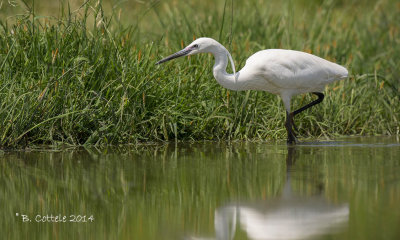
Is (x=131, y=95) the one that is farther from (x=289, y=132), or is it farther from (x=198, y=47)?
(x=289, y=132)

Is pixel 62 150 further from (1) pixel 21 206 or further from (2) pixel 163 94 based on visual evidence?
(1) pixel 21 206

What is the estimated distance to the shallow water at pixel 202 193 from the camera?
4293 mm

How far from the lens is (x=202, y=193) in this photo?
17.5ft

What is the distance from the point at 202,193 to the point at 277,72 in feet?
10.6

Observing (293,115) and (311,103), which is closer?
(293,115)

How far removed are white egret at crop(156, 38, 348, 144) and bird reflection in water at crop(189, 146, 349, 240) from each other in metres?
3.18

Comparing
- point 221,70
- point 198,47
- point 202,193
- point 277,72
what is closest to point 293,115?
point 277,72

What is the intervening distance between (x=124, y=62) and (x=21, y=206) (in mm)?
3719

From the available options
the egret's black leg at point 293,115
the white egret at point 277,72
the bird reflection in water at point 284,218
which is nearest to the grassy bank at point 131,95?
the egret's black leg at point 293,115

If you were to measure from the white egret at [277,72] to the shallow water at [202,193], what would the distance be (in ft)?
3.00

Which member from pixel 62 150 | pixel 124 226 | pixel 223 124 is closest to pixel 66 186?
pixel 124 226

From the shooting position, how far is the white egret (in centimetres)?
820

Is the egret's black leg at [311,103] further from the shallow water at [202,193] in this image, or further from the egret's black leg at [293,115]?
the shallow water at [202,193]

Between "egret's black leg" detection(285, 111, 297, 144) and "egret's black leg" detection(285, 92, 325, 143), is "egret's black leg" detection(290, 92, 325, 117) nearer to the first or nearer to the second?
"egret's black leg" detection(285, 92, 325, 143)
